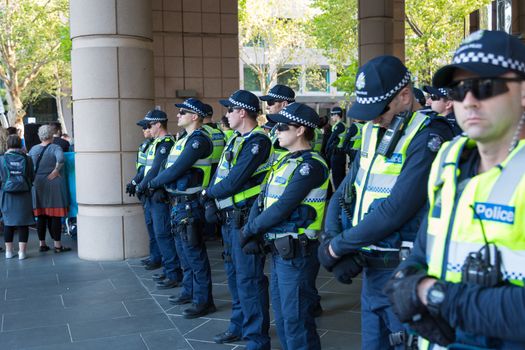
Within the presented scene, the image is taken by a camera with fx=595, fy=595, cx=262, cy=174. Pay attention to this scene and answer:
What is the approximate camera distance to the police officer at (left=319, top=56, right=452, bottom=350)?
2.90m

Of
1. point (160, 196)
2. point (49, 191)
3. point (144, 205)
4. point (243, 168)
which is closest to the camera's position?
point (243, 168)

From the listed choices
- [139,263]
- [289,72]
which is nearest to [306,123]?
Result: [139,263]

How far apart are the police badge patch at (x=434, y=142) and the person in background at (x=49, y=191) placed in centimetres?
768

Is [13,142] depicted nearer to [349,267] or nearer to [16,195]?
[16,195]

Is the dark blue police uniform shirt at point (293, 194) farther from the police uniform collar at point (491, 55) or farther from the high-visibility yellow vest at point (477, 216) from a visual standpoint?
the police uniform collar at point (491, 55)

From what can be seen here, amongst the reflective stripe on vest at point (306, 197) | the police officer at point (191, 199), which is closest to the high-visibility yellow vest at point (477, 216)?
the reflective stripe on vest at point (306, 197)

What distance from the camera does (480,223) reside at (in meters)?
1.83

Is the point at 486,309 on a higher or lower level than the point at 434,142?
lower

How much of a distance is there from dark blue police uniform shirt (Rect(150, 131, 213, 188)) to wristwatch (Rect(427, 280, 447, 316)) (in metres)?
4.49

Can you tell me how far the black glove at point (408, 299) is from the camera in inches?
72.8

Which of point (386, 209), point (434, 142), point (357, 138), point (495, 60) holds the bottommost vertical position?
point (386, 209)

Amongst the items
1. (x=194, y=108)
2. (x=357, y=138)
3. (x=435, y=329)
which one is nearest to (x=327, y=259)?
(x=435, y=329)

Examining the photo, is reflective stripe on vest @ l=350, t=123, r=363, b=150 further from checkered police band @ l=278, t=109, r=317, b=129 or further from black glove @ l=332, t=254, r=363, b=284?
black glove @ l=332, t=254, r=363, b=284

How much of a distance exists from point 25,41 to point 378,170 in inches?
1032
